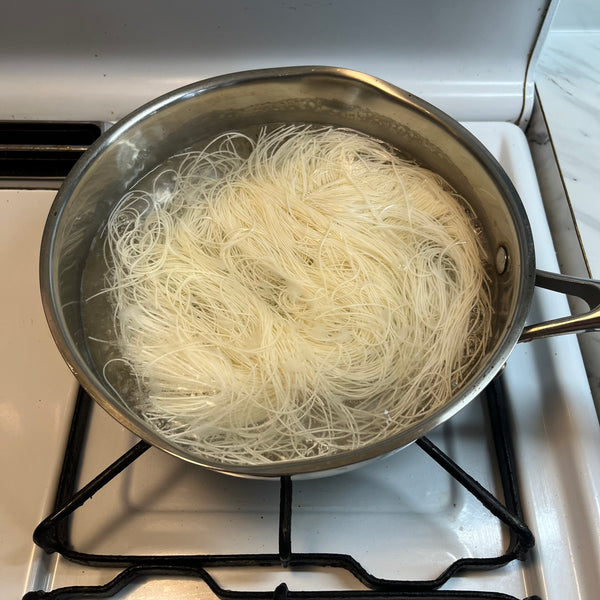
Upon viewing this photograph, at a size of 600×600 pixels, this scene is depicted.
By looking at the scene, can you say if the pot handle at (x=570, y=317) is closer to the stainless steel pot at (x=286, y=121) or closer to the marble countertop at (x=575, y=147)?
the stainless steel pot at (x=286, y=121)

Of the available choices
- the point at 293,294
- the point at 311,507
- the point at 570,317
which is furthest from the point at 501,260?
the point at 311,507

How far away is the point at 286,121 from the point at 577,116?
56cm

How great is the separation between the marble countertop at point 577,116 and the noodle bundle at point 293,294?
240 mm

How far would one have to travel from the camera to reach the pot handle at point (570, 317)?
0.58 meters

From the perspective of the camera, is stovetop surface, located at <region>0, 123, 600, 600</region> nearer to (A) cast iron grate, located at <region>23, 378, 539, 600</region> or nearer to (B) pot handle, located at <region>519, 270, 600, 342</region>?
(A) cast iron grate, located at <region>23, 378, 539, 600</region>

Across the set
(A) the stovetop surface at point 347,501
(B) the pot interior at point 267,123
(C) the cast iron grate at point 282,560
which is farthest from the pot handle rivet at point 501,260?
(C) the cast iron grate at point 282,560

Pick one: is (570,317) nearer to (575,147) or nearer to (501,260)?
(501,260)

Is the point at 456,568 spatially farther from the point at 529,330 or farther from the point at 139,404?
the point at 139,404

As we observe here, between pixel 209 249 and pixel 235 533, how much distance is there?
0.41 m

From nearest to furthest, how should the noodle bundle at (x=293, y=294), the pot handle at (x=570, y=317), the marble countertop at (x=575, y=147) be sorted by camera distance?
the pot handle at (x=570, y=317) < the noodle bundle at (x=293, y=294) < the marble countertop at (x=575, y=147)

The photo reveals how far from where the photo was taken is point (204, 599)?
0.63 metres

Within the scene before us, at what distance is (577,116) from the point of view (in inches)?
40.3

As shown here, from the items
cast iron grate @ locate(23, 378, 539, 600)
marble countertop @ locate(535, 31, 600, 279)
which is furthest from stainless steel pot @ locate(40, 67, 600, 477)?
marble countertop @ locate(535, 31, 600, 279)

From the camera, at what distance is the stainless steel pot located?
2.04ft
